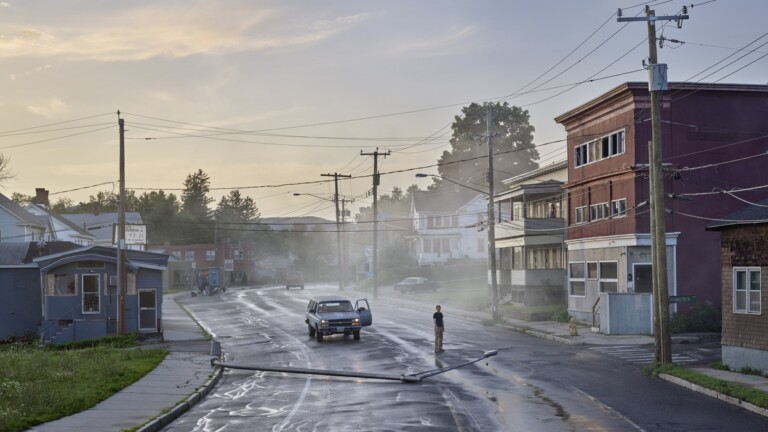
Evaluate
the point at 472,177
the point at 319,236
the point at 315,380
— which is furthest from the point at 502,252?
the point at 319,236

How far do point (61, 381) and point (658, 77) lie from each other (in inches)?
789

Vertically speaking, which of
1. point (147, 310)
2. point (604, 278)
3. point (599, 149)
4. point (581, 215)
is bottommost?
point (147, 310)

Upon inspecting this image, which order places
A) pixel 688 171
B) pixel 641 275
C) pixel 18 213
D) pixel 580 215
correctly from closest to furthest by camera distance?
pixel 688 171
pixel 641 275
pixel 580 215
pixel 18 213

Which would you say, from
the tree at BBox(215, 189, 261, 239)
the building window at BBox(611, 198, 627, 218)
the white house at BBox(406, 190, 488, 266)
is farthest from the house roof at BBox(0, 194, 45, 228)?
the tree at BBox(215, 189, 261, 239)

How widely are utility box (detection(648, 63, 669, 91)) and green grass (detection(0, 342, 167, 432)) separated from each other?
1839 cm

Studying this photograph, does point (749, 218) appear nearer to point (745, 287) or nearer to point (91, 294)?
point (745, 287)

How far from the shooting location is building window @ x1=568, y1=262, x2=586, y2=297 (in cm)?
5045

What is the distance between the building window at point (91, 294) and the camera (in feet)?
151

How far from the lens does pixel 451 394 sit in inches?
865

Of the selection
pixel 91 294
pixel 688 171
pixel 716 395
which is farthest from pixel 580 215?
pixel 716 395

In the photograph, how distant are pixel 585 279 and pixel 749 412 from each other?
30.0m

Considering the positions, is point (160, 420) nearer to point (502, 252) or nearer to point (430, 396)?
point (430, 396)

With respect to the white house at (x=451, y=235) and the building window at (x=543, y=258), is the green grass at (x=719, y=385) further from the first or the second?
the white house at (x=451, y=235)

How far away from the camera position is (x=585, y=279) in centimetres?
4959
